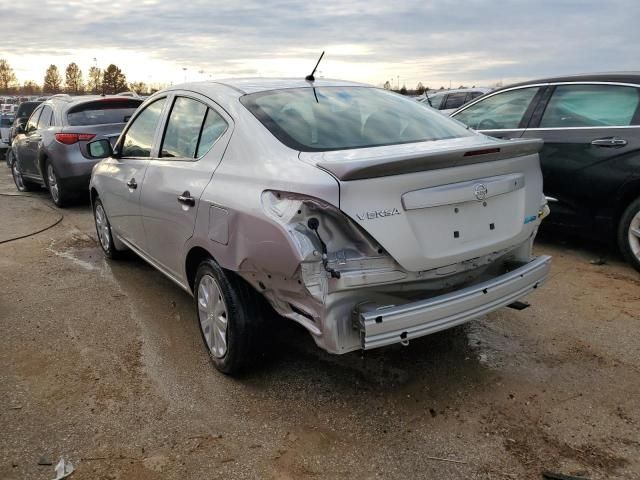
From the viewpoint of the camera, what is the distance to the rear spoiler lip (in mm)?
2533

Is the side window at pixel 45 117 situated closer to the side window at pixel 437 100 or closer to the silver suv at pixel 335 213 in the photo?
the silver suv at pixel 335 213

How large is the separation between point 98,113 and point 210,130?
596 centimetres

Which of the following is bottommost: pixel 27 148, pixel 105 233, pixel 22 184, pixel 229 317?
pixel 22 184

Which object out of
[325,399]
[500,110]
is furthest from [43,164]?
[325,399]

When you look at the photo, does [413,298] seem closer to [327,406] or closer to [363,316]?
[363,316]

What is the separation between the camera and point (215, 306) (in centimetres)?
336

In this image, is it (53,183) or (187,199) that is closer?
(187,199)

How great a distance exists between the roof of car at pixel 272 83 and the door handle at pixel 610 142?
2.40m

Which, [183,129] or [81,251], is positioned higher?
[183,129]

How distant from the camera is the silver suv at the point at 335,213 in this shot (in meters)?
2.58

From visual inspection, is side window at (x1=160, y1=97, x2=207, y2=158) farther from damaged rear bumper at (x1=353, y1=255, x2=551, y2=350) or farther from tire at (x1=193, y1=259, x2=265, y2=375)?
damaged rear bumper at (x1=353, y1=255, x2=551, y2=350)

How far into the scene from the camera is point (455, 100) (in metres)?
17.1

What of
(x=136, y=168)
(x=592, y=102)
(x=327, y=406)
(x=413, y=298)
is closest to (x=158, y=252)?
(x=136, y=168)

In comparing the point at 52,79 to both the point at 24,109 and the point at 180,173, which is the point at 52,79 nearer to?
the point at 24,109
